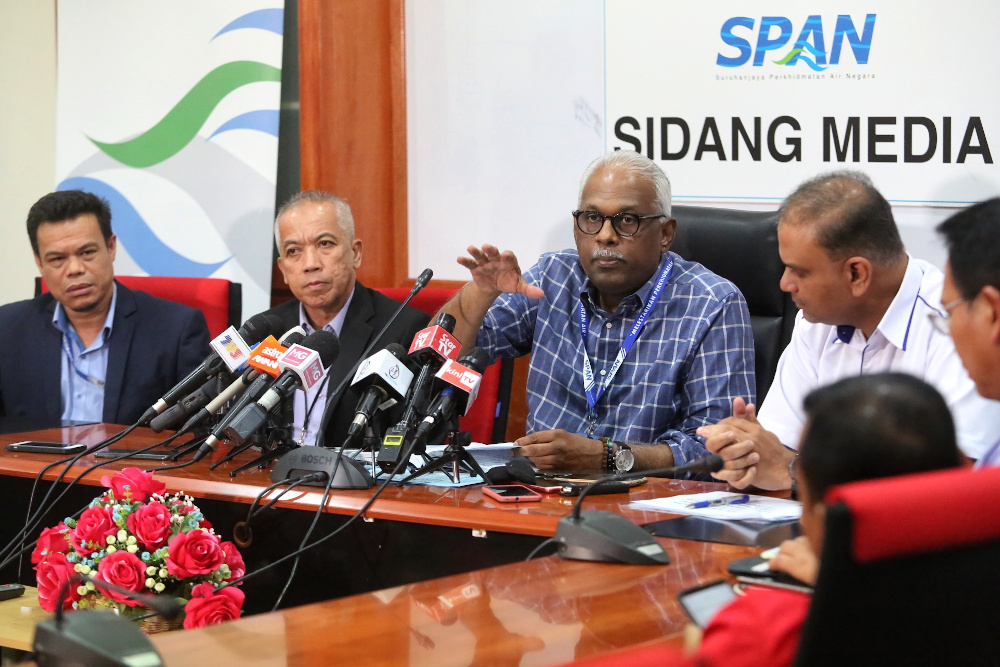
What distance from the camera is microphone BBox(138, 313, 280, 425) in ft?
7.31

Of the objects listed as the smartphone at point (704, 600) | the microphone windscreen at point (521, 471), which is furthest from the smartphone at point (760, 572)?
the microphone windscreen at point (521, 471)

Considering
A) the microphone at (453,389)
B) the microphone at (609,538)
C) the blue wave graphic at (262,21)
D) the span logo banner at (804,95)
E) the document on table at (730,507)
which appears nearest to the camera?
the microphone at (609,538)

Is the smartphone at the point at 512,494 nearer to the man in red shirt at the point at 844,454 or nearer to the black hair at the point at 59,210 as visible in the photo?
the man in red shirt at the point at 844,454

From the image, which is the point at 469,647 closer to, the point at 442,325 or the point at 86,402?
the point at 442,325

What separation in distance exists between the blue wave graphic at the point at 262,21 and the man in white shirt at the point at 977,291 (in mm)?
3094

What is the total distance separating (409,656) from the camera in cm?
120

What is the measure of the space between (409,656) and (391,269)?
2941 millimetres

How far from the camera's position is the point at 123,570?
1699 millimetres

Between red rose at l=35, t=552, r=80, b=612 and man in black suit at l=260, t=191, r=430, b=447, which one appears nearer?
red rose at l=35, t=552, r=80, b=612

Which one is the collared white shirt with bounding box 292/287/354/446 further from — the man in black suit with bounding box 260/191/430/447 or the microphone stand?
the microphone stand

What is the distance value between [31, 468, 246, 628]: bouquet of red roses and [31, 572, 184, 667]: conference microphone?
621mm

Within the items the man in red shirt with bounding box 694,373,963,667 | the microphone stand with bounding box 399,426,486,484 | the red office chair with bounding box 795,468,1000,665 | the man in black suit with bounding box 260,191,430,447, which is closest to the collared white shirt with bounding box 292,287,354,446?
the man in black suit with bounding box 260,191,430,447

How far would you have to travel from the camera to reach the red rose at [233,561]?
5.95 ft

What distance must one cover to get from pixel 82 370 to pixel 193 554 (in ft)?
5.82
